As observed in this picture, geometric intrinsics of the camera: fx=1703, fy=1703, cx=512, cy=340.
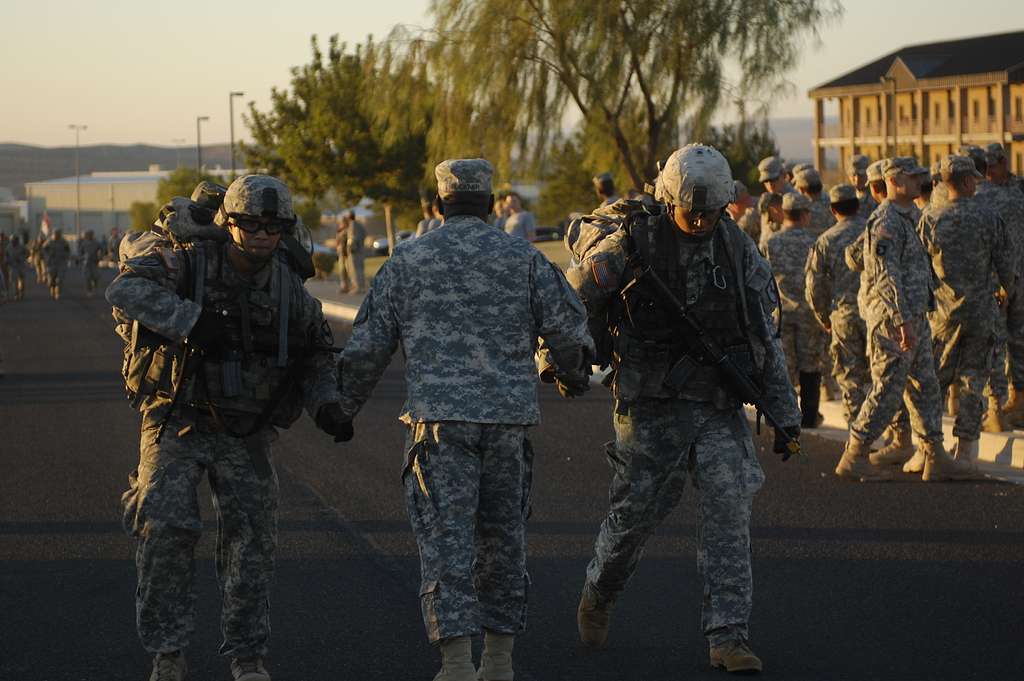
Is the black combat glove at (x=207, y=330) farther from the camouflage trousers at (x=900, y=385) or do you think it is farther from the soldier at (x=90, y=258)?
the soldier at (x=90, y=258)

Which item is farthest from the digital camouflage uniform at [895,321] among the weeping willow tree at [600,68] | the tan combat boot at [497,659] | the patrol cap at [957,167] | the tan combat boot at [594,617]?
the weeping willow tree at [600,68]

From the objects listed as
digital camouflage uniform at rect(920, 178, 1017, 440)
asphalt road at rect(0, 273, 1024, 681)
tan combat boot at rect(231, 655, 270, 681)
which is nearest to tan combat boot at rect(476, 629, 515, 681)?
asphalt road at rect(0, 273, 1024, 681)

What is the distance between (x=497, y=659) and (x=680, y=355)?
55.9 inches

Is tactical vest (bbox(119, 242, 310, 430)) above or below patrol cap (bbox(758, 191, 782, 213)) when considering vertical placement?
below

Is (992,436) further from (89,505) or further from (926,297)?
(89,505)

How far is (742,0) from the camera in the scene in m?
35.0

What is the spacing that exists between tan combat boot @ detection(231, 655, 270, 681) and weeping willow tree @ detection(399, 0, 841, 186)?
29.4 meters

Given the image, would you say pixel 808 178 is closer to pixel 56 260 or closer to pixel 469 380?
pixel 469 380

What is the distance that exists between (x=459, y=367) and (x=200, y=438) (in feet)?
3.23

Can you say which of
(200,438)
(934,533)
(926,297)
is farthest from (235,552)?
(926,297)

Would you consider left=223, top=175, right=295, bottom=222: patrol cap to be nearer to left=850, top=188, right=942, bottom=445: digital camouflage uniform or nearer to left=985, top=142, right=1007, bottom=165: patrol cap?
left=850, top=188, right=942, bottom=445: digital camouflage uniform

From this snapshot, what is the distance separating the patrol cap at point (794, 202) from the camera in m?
13.0

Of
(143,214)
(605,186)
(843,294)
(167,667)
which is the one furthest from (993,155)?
(143,214)

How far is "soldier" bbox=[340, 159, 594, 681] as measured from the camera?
5.87m
